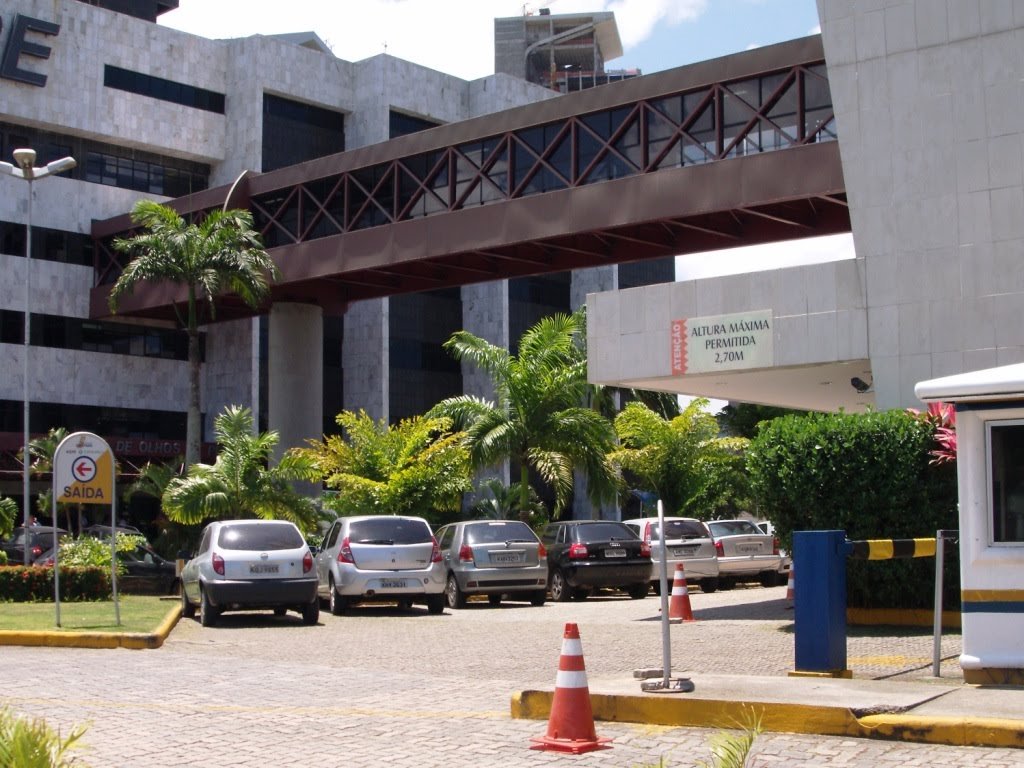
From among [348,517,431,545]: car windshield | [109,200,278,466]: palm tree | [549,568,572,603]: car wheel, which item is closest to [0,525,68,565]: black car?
[109,200,278,466]: palm tree

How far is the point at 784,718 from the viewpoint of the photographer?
7918 mm

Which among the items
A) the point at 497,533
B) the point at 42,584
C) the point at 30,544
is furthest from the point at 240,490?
the point at 497,533

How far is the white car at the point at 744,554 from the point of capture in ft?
88.9

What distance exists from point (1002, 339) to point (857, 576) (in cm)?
361

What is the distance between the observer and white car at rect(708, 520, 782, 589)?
27.1m

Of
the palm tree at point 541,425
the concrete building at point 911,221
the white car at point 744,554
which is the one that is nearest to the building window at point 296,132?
the palm tree at point 541,425

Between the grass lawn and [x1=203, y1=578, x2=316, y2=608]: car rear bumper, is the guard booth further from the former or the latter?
[x1=203, y1=578, x2=316, y2=608]: car rear bumper

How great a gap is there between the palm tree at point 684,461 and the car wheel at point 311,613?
23530 millimetres

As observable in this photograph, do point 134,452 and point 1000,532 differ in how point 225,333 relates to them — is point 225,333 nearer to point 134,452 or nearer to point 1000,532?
point 134,452

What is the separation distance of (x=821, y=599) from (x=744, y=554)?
18.1 metres

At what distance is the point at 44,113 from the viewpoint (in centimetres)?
4278

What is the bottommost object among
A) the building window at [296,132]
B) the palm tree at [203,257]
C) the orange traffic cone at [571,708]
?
the orange traffic cone at [571,708]

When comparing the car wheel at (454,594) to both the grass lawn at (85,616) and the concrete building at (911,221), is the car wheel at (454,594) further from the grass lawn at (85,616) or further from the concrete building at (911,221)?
the concrete building at (911,221)

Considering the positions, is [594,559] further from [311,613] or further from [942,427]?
[942,427]
